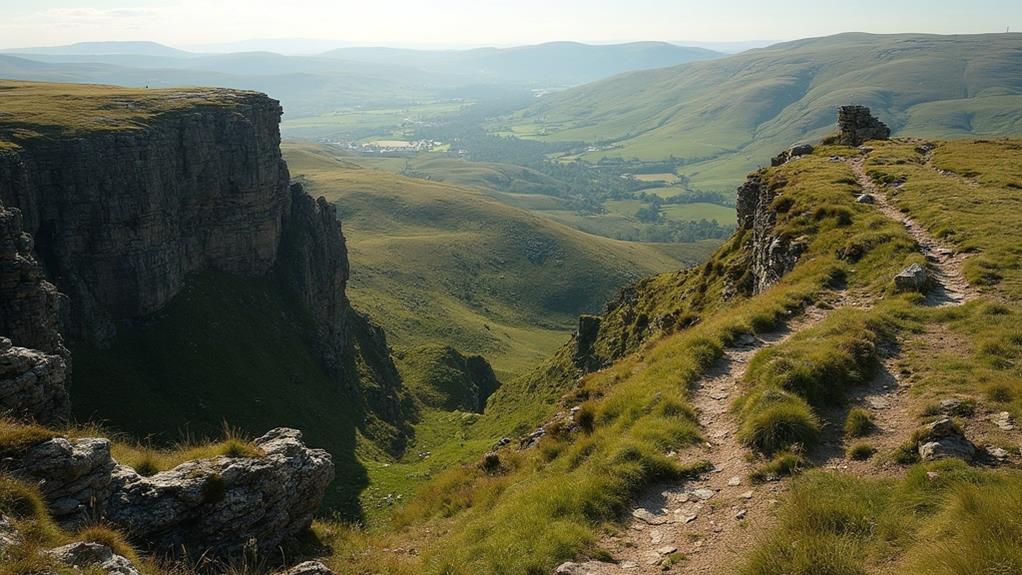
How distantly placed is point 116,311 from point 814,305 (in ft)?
196

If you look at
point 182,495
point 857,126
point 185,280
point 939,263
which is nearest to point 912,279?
point 939,263

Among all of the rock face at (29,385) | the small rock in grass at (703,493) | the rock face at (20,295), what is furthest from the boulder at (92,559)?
A: the rock face at (20,295)

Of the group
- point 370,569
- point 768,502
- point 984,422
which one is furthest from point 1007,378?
point 370,569

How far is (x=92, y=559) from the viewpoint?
12500 millimetres

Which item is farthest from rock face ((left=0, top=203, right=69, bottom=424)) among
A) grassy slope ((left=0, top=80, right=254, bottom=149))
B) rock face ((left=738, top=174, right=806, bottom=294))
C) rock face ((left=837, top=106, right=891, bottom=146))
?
rock face ((left=837, top=106, right=891, bottom=146))

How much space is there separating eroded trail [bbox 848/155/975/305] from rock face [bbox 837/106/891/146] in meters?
35.4

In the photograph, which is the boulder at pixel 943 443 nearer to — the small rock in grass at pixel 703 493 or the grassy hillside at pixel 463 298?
the small rock in grass at pixel 703 493

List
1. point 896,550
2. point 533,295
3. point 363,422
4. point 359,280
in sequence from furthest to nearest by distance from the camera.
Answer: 1. point 533,295
2. point 359,280
3. point 363,422
4. point 896,550

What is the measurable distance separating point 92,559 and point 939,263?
33.0 metres

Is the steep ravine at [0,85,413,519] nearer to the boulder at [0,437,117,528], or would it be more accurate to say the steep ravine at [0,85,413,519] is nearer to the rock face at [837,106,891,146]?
the boulder at [0,437,117,528]

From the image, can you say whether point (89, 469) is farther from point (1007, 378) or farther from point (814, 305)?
point (814, 305)

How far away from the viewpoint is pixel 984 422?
16234mm

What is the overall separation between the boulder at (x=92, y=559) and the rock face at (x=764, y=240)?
3196cm

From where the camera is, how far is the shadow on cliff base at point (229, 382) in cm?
5272
